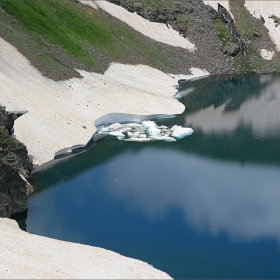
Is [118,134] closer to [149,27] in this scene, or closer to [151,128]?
[151,128]

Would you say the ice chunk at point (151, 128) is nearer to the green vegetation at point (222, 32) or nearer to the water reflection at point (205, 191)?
the water reflection at point (205, 191)

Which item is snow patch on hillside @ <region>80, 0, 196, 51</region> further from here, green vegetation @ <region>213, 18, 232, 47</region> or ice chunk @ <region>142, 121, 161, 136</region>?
ice chunk @ <region>142, 121, 161, 136</region>

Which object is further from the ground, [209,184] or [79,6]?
[79,6]

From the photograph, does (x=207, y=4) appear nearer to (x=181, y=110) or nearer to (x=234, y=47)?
(x=234, y=47)

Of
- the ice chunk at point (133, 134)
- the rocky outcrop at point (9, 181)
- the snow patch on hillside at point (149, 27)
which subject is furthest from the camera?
the snow patch on hillside at point (149, 27)

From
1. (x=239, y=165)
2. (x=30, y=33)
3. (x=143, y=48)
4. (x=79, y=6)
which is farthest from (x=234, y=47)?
(x=239, y=165)

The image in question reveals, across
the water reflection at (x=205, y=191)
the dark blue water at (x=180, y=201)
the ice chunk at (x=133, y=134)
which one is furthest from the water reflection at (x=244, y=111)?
the water reflection at (x=205, y=191)
